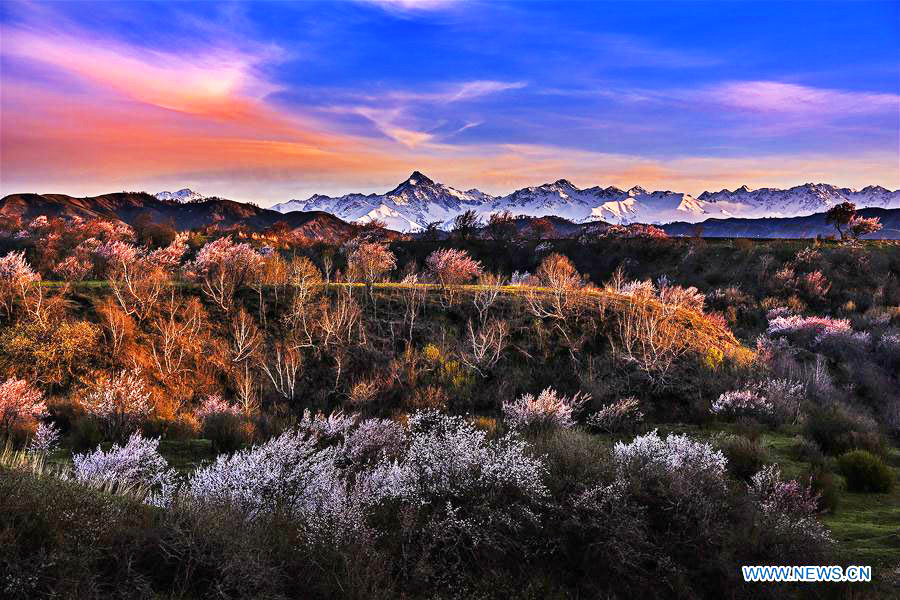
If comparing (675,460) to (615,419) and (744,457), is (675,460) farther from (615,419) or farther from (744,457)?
(615,419)

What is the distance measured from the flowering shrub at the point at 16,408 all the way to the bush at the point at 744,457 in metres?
17.2

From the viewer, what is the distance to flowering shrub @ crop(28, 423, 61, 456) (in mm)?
11145

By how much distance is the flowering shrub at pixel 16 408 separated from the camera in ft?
41.3

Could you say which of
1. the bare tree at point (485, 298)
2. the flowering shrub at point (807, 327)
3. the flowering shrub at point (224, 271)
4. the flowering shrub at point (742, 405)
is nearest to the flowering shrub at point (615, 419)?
the flowering shrub at point (742, 405)

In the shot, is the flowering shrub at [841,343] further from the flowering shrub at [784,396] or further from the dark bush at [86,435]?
the dark bush at [86,435]

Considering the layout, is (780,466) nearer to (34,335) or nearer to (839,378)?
(839,378)

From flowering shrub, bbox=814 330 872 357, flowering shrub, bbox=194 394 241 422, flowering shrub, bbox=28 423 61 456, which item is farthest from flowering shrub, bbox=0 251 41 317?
flowering shrub, bbox=814 330 872 357

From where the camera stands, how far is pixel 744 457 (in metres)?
10.1

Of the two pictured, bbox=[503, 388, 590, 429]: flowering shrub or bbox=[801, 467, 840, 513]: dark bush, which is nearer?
bbox=[801, 467, 840, 513]: dark bush

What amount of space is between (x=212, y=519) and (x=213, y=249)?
1166 inches

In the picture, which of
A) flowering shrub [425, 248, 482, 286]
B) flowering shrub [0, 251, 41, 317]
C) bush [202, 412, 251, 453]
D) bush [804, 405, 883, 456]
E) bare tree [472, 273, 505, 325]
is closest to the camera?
bush [804, 405, 883, 456]

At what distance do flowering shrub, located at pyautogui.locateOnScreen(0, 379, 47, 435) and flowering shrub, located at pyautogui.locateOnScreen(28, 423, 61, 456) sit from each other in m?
0.64

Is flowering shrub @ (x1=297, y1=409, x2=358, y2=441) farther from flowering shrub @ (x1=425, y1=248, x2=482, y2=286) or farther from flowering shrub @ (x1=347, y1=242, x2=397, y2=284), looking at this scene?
flowering shrub @ (x1=425, y1=248, x2=482, y2=286)

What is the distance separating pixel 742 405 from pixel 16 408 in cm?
2046
